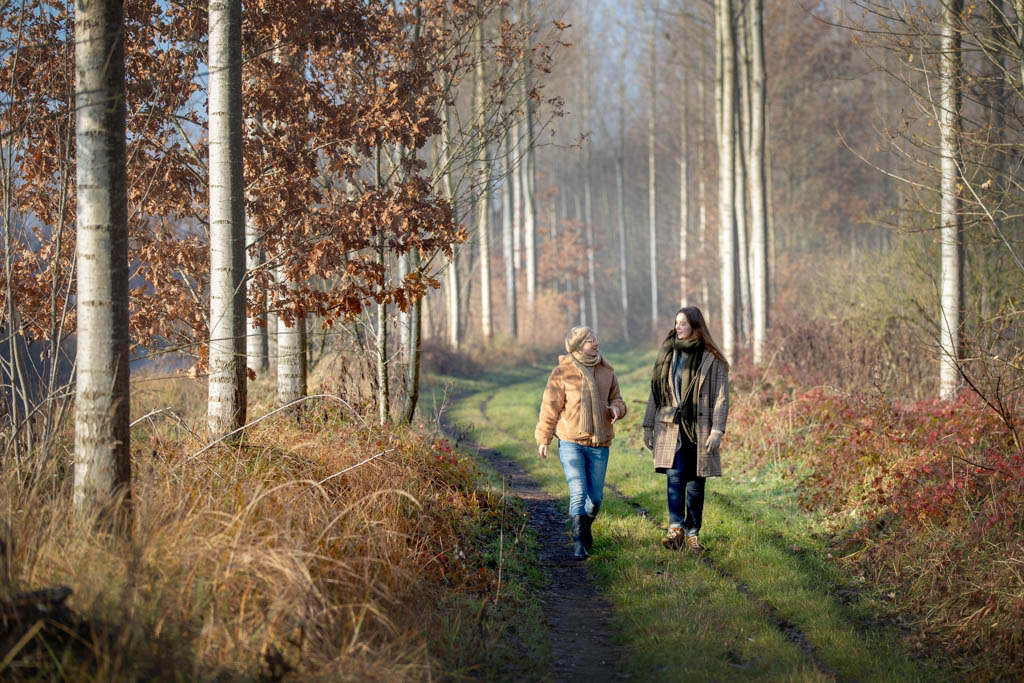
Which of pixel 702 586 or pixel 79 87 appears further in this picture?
pixel 702 586

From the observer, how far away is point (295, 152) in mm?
9180

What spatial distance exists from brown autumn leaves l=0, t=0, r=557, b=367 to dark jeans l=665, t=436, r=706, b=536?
278 centimetres

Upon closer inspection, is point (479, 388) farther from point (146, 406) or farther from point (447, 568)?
point (447, 568)

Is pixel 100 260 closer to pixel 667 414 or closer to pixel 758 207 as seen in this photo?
pixel 667 414

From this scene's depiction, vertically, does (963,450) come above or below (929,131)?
below

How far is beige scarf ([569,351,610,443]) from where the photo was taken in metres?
7.49

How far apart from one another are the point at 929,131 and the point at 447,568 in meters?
10.6

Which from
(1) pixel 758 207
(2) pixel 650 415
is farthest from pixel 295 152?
(1) pixel 758 207

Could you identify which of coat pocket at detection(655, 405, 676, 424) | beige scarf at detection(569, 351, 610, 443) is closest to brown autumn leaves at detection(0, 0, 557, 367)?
beige scarf at detection(569, 351, 610, 443)

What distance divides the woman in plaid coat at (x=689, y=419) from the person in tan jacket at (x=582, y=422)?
0.45m

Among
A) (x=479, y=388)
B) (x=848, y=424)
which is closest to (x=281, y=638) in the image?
(x=848, y=424)

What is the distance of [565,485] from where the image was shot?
10633 millimetres

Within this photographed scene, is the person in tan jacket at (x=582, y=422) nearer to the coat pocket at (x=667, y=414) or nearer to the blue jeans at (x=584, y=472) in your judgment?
the blue jeans at (x=584, y=472)

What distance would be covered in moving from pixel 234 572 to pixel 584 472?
380cm
